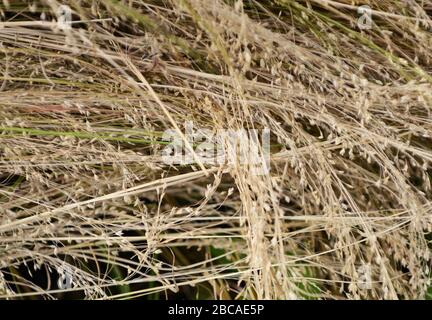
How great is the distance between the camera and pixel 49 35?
0.96m

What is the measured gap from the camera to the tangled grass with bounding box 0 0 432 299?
0.94 m

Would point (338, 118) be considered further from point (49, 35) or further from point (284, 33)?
point (49, 35)

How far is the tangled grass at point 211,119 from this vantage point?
937 mm

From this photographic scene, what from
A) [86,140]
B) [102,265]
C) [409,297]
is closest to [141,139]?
[86,140]

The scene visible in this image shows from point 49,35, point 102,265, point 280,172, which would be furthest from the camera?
point 102,265

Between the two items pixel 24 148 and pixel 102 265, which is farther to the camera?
pixel 102 265

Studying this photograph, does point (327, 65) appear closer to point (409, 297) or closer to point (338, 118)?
point (338, 118)

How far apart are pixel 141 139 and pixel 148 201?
24 cm

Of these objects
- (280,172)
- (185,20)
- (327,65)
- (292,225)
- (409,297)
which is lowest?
(409,297)

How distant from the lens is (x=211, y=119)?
1.00m

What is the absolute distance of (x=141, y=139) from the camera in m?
1.03

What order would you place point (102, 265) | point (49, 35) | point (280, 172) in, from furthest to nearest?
point (102, 265)
point (280, 172)
point (49, 35)
